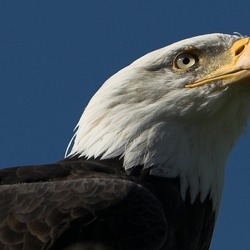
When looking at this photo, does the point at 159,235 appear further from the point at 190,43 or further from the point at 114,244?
the point at 190,43

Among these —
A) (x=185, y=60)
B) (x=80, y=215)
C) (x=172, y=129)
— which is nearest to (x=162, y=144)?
(x=172, y=129)

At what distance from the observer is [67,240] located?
15492mm

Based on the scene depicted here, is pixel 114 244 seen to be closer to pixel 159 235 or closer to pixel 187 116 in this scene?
pixel 159 235

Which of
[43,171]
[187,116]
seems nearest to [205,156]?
[187,116]

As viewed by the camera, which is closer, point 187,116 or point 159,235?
point 159,235

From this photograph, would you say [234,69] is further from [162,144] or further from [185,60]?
[162,144]

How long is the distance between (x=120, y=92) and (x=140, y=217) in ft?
5.72

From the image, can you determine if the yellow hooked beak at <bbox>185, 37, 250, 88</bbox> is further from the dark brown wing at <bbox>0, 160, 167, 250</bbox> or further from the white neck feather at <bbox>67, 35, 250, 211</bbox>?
the dark brown wing at <bbox>0, 160, 167, 250</bbox>

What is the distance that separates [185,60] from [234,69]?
0.52 meters

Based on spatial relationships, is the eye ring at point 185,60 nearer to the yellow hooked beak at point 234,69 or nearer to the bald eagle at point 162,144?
the bald eagle at point 162,144

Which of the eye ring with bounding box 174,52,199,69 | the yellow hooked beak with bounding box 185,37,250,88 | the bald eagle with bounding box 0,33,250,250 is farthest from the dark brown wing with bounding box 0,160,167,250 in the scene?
the eye ring with bounding box 174,52,199,69

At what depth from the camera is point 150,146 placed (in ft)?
55.3

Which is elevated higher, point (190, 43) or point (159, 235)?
point (190, 43)

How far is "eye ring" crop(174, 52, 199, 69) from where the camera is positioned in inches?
673
